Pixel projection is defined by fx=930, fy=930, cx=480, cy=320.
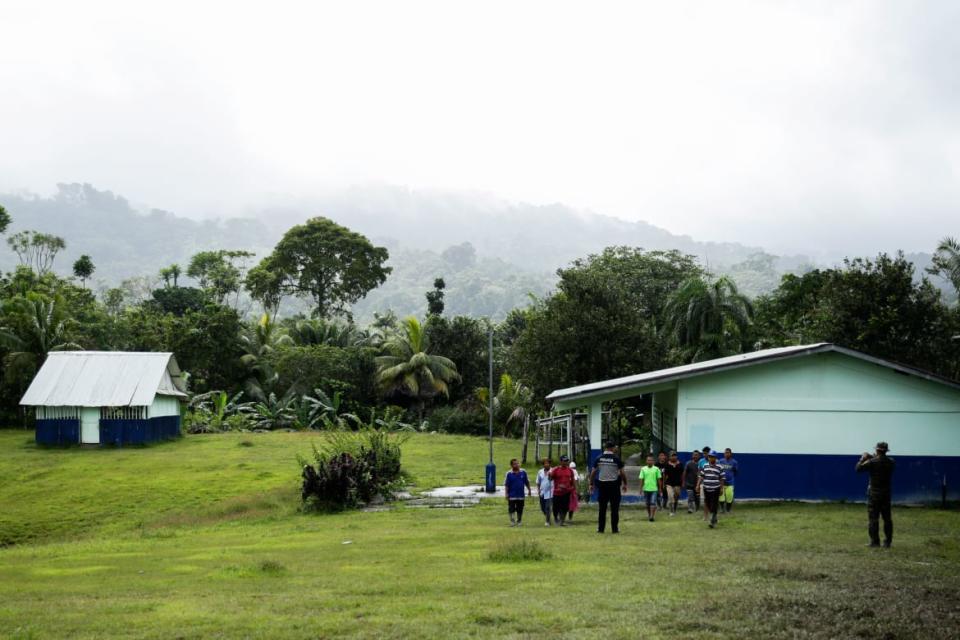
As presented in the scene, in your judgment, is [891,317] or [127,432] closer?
[891,317]

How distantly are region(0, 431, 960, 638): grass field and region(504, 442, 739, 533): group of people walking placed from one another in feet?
1.84

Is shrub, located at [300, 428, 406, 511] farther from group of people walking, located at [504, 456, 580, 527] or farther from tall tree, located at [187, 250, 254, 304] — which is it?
tall tree, located at [187, 250, 254, 304]

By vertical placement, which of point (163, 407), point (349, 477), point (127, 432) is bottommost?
point (349, 477)

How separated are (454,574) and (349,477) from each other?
13.2 meters

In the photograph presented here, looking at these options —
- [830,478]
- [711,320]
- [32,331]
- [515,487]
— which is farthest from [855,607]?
[32,331]

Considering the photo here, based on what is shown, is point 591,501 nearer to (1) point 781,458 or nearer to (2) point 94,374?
(1) point 781,458

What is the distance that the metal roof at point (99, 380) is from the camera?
41844mm

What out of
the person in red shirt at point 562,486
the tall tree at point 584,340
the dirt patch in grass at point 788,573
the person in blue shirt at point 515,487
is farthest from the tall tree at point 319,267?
the dirt patch in grass at point 788,573

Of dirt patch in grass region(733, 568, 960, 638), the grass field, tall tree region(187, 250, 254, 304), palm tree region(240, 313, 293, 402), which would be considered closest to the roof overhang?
the grass field

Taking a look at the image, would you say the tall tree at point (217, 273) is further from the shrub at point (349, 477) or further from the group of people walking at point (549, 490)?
the group of people walking at point (549, 490)

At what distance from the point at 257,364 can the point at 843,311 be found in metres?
36.4

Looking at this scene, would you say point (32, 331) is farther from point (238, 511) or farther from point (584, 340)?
point (584, 340)

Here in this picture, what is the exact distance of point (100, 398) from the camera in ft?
138

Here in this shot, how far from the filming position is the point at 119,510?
2723 centimetres
